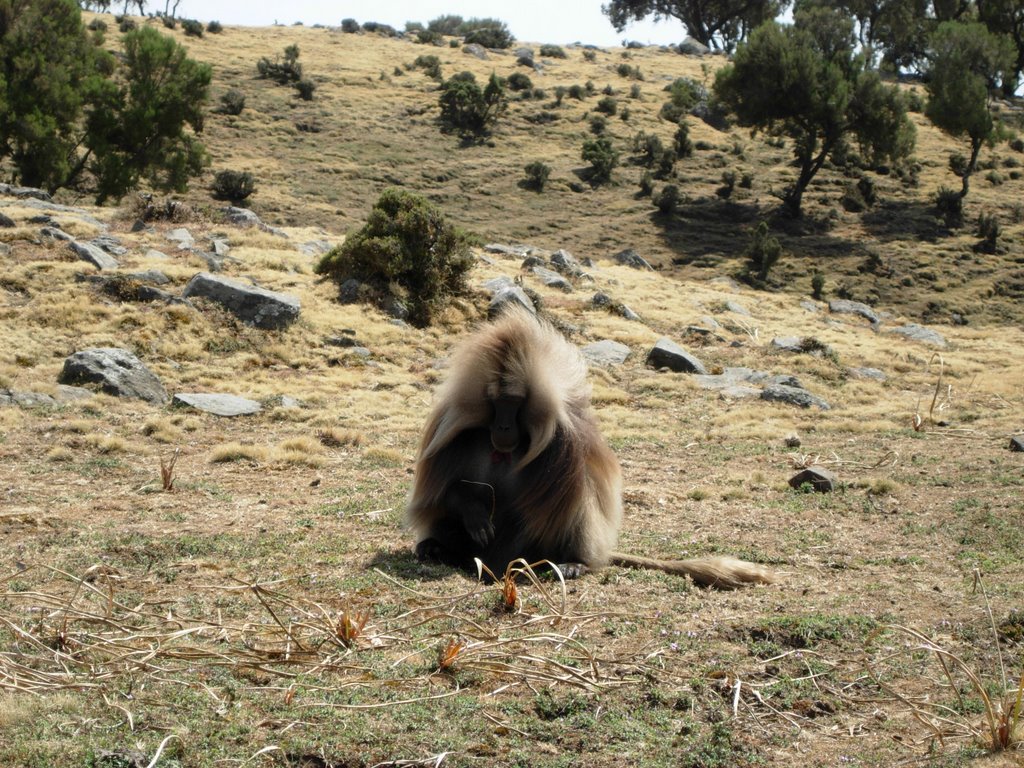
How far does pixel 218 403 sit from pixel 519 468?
23.8 feet

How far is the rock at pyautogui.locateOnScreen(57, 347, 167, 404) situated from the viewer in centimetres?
1238

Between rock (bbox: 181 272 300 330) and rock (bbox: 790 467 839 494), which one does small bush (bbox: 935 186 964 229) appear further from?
rock (bbox: 790 467 839 494)

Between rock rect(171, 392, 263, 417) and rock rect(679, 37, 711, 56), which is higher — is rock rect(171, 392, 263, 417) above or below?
below

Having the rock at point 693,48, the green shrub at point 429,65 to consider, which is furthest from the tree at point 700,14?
the green shrub at point 429,65

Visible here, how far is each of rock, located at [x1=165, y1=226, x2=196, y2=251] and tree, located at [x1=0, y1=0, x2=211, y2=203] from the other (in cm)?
1144

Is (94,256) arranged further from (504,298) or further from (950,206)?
(950,206)

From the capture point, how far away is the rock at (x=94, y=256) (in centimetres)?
1669

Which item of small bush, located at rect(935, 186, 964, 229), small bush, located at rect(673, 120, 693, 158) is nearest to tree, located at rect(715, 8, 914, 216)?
small bush, located at rect(935, 186, 964, 229)

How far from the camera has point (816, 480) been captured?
988 cm

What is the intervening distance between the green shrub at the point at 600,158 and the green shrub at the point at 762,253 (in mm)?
9952

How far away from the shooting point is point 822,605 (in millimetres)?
5809

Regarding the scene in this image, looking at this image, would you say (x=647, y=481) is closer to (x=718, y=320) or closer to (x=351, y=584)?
(x=351, y=584)

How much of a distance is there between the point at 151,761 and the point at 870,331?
24158 mm

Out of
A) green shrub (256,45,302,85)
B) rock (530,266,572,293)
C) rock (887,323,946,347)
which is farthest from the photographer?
green shrub (256,45,302,85)
